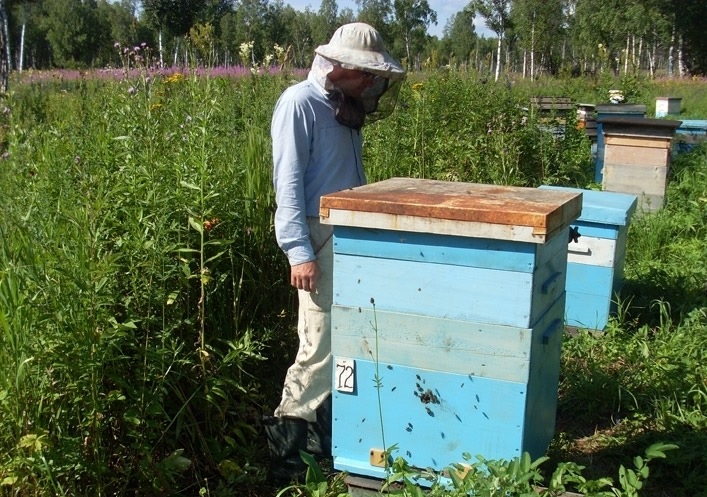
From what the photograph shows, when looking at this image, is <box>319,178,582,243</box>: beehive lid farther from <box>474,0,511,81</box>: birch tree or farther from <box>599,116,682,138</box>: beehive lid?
<box>474,0,511,81</box>: birch tree

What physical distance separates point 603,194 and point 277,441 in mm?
2624

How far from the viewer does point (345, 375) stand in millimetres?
2250

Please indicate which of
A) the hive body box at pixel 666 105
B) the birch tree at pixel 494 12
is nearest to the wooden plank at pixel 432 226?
the hive body box at pixel 666 105

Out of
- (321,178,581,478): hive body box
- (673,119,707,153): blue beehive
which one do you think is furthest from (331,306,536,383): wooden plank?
(673,119,707,153): blue beehive

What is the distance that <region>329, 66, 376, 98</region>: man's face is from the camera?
2.61 meters

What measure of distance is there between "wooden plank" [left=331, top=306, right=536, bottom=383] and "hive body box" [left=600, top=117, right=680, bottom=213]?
4.43 meters

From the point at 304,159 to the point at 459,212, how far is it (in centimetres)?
80

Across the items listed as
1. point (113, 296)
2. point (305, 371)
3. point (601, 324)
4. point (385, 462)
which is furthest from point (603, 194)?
point (113, 296)

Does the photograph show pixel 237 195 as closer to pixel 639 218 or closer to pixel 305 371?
pixel 305 371

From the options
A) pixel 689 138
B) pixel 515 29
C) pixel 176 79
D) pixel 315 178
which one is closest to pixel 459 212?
pixel 315 178

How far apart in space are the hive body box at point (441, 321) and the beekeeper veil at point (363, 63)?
493 mm

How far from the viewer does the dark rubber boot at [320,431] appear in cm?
276

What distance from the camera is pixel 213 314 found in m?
2.89

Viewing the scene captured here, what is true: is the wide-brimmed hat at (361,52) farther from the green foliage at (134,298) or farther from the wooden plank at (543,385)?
the wooden plank at (543,385)
